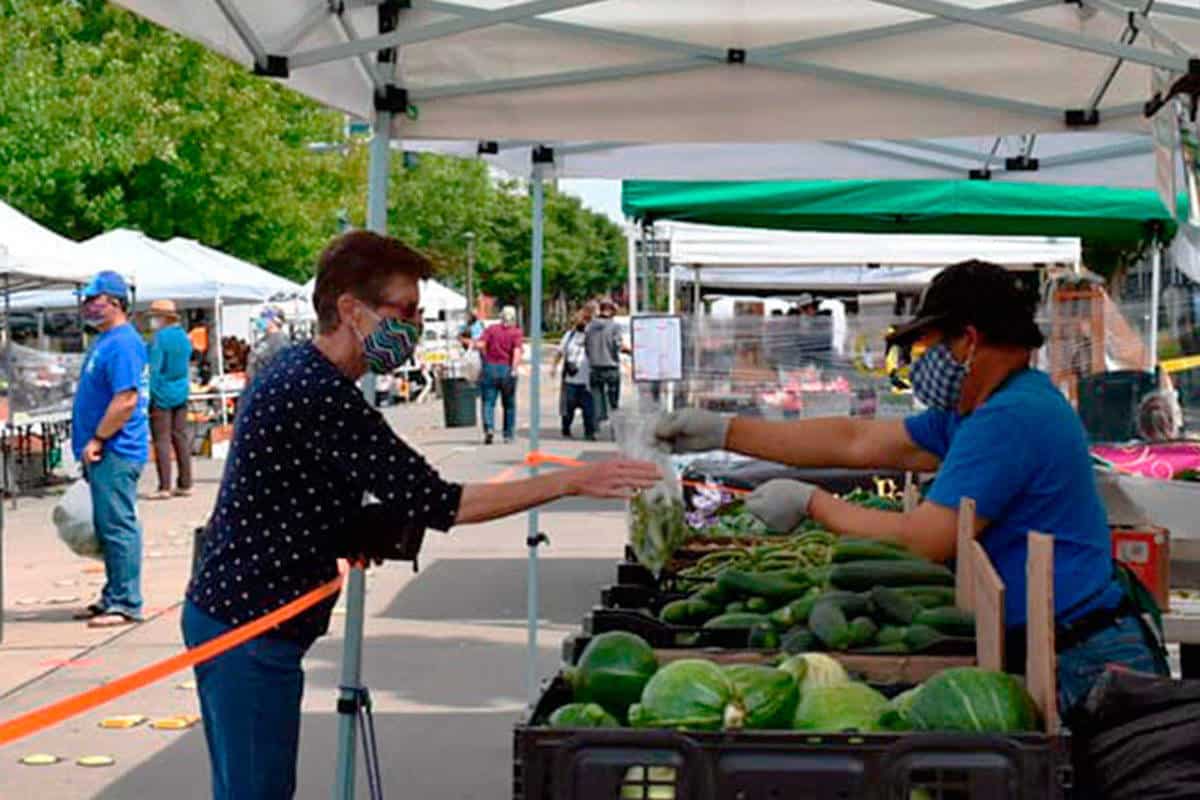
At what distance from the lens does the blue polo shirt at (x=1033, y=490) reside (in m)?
3.85

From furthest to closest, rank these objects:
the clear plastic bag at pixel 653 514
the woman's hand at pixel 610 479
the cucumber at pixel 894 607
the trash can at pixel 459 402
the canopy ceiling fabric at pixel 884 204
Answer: the trash can at pixel 459 402 → the canopy ceiling fabric at pixel 884 204 → the clear plastic bag at pixel 653 514 → the woman's hand at pixel 610 479 → the cucumber at pixel 894 607

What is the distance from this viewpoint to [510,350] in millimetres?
24609

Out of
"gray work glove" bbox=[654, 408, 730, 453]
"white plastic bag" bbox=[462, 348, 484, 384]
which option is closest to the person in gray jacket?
"white plastic bag" bbox=[462, 348, 484, 384]

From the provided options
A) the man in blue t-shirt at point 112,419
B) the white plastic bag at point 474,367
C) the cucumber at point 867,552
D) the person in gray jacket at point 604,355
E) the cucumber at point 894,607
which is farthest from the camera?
the white plastic bag at point 474,367

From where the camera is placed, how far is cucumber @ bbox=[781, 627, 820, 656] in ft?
11.9

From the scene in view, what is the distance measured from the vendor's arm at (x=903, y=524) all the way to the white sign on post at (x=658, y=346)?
6223 mm

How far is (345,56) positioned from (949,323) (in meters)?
2.21

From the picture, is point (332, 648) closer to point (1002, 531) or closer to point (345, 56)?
A: point (345, 56)

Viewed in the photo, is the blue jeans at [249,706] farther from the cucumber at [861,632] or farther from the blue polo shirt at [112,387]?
the blue polo shirt at [112,387]

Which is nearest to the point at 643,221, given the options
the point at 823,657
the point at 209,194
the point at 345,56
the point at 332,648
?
the point at 332,648

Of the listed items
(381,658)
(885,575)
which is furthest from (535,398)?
(885,575)

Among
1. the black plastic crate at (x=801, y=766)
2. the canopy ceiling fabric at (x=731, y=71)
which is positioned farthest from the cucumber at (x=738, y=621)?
the canopy ceiling fabric at (x=731, y=71)

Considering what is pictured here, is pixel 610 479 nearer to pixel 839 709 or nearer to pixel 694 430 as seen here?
pixel 694 430

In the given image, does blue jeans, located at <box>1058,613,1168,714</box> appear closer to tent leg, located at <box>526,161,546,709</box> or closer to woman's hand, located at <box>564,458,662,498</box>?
woman's hand, located at <box>564,458,662,498</box>
